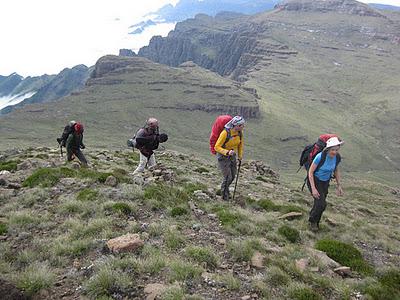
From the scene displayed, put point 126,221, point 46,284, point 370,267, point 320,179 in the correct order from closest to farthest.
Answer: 1. point 46,284
2. point 370,267
3. point 126,221
4. point 320,179

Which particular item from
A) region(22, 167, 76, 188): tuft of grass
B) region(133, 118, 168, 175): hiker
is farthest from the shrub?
region(22, 167, 76, 188): tuft of grass

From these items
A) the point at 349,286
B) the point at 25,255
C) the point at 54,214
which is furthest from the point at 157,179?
the point at 349,286

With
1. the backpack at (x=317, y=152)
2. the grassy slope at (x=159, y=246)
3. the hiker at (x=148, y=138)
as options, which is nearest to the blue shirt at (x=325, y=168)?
the backpack at (x=317, y=152)

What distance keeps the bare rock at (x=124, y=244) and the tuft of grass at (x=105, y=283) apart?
1.38 m

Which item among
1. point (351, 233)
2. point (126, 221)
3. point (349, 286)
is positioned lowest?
point (351, 233)

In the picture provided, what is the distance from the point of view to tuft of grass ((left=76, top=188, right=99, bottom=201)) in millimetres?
15678

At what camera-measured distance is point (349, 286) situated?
428 inches

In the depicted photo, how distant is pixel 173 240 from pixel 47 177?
28.6 feet

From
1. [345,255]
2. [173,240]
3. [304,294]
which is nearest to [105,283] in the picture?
[173,240]

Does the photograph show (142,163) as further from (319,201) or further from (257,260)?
(257,260)

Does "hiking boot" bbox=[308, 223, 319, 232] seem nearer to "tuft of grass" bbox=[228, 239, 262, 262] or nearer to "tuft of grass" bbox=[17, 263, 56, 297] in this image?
"tuft of grass" bbox=[228, 239, 262, 262]

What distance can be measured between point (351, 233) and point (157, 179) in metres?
8.87

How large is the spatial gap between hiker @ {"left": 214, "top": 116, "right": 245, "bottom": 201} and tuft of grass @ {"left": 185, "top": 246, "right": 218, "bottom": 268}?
5882 mm

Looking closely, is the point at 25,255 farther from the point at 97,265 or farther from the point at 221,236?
the point at 221,236
